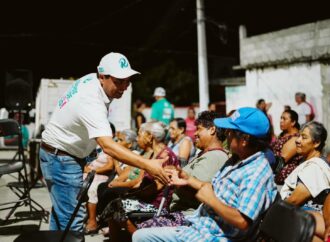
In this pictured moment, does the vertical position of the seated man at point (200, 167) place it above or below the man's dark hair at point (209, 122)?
below

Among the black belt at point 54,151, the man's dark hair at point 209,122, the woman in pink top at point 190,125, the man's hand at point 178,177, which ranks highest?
the man's dark hair at point 209,122

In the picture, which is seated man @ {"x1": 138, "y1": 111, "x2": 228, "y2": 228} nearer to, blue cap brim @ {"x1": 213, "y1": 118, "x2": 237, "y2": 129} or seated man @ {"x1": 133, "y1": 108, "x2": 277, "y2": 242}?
seated man @ {"x1": 133, "y1": 108, "x2": 277, "y2": 242}

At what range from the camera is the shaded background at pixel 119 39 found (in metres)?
19.4

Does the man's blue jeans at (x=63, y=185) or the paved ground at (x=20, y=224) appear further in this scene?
the paved ground at (x=20, y=224)

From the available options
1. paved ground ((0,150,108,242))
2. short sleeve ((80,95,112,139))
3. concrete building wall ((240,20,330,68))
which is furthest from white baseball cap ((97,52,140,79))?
concrete building wall ((240,20,330,68))

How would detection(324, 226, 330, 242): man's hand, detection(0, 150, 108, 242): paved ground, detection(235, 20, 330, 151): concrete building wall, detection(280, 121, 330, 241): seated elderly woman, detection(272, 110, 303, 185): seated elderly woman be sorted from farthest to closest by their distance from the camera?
detection(235, 20, 330, 151): concrete building wall < detection(0, 150, 108, 242): paved ground < detection(272, 110, 303, 185): seated elderly woman < detection(280, 121, 330, 241): seated elderly woman < detection(324, 226, 330, 242): man's hand

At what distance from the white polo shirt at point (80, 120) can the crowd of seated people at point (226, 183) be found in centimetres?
60

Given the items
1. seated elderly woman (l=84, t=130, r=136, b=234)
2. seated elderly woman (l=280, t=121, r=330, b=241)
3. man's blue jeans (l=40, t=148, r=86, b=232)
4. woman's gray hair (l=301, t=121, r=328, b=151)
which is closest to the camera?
seated elderly woman (l=280, t=121, r=330, b=241)

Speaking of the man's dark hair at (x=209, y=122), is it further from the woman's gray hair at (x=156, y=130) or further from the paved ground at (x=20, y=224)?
the paved ground at (x=20, y=224)

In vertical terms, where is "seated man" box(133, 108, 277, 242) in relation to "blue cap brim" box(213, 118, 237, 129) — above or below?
below

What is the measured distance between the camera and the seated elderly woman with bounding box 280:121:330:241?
325 centimetres

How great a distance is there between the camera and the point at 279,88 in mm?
11281

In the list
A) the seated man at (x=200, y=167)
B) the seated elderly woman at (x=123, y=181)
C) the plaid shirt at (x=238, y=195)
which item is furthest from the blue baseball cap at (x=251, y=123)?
the seated elderly woman at (x=123, y=181)

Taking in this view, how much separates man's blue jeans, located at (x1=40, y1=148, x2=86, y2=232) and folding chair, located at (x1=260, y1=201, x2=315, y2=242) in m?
1.58
